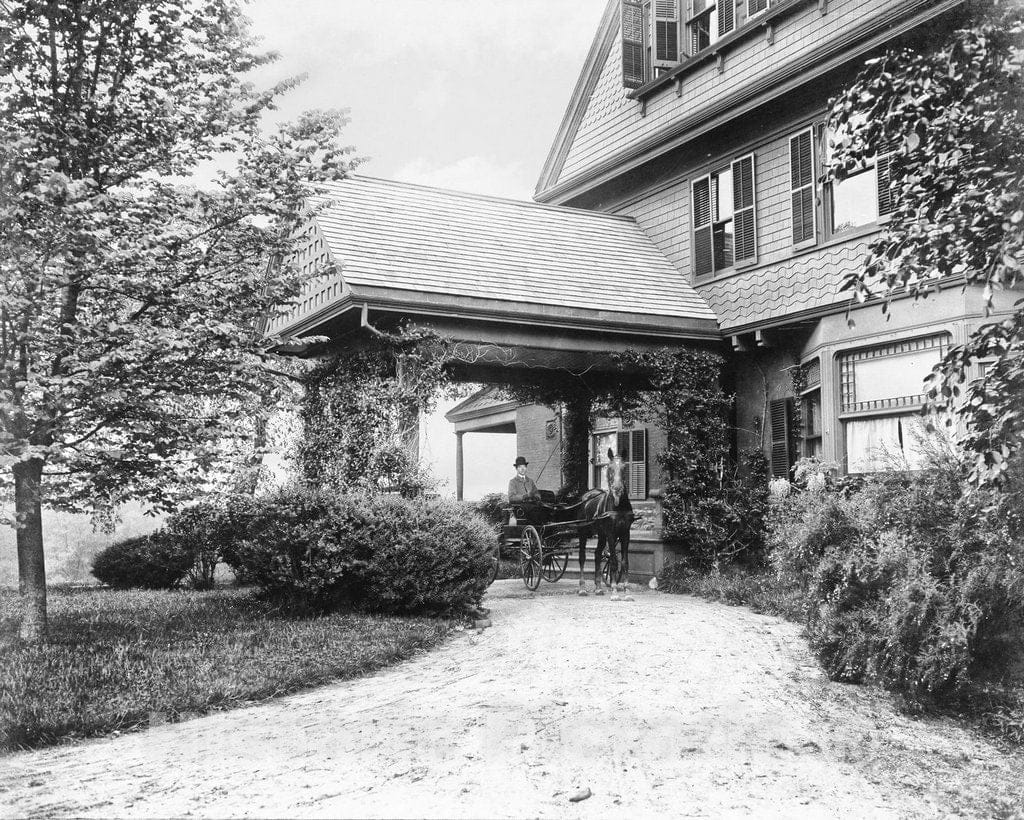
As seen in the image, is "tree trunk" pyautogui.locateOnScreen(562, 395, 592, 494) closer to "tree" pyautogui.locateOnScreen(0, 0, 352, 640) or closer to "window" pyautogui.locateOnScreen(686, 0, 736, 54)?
"window" pyautogui.locateOnScreen(686, 0, 736, 54)

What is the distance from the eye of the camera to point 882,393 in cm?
1217

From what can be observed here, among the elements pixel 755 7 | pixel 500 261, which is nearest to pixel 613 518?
pixel 500 261

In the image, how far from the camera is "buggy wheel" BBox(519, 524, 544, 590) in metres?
13.5

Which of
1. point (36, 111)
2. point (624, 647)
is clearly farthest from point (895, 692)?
point (36, 111)

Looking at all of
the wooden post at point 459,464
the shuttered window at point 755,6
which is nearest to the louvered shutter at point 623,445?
the wooden post at point 459,464

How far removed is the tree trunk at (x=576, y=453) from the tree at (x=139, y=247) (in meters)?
9.74

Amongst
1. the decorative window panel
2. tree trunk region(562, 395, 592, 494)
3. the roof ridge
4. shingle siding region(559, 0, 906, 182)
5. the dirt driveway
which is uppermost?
shingle siding region(559, 0, 906, 182)

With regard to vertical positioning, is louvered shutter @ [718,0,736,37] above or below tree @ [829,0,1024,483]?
above

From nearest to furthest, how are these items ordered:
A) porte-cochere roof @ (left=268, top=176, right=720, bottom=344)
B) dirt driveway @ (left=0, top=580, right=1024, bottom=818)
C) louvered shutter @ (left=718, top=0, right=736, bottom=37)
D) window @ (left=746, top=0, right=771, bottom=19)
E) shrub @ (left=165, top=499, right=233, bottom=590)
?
dirt driveway @ (left=0, top=580, right=1024, bottom=818), porte-cochere roof @ (left=268, top=176, right=720, bottom=344), shrub @ (left=165, top=499, right=233, bottom=590), window @ (left=746, top=0, right=771, bottom=19), louvered shutter @ (left=718, top=0, right=736, bottom=37)

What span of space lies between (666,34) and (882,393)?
28.6 feet

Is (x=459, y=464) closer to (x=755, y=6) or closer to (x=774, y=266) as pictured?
(x=774, y=266)

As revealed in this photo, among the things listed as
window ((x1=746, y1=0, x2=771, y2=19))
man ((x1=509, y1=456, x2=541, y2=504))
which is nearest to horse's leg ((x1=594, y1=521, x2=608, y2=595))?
man ((x1=509, y1=456, x2=541, y2=504))

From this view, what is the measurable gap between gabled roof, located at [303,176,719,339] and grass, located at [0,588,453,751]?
450 cm

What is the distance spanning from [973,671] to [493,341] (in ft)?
26.8
